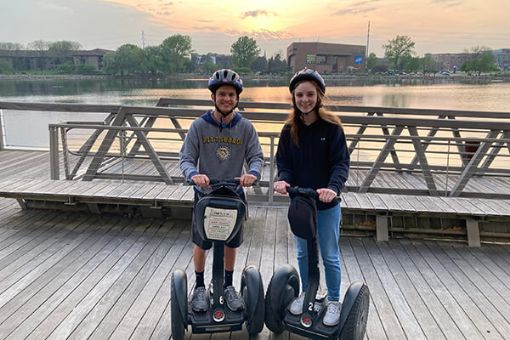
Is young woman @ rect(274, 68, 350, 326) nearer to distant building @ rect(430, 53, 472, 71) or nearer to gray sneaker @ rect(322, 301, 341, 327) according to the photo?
gray sneaker @ rect(322, 301, 341, 327)

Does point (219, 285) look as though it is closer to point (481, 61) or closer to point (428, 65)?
point (481, 61)

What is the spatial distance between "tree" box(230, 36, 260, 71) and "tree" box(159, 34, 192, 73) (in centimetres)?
391

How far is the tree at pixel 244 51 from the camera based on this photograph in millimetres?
25500

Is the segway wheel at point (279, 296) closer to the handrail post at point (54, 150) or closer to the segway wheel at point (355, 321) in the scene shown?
the segway wheel at point (355, 321)

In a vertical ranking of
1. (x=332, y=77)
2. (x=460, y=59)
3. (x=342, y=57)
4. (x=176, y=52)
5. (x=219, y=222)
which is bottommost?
(x=219, y=222)

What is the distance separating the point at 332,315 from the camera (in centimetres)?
200

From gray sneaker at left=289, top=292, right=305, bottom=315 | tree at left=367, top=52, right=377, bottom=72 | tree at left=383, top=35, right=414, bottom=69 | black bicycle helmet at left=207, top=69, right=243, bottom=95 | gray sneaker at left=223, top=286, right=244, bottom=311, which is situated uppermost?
tree at left=383, top=35, right=414, bottom=69

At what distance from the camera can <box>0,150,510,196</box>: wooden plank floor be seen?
16.7 ft

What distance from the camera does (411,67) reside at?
139ft

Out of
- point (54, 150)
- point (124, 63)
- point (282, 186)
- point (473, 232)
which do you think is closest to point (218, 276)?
point (282, 186)

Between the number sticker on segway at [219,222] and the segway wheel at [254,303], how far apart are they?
1.20 feet

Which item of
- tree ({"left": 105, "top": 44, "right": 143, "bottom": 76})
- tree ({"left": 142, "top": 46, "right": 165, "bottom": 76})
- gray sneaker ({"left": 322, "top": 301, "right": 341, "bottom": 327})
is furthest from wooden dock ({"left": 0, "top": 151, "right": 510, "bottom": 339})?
tree ({"left": 142, "top": 46, "right": 165, "bottom": 76})

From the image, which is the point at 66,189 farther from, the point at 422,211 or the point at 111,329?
the point at 422,211

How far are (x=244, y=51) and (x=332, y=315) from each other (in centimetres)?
2727
